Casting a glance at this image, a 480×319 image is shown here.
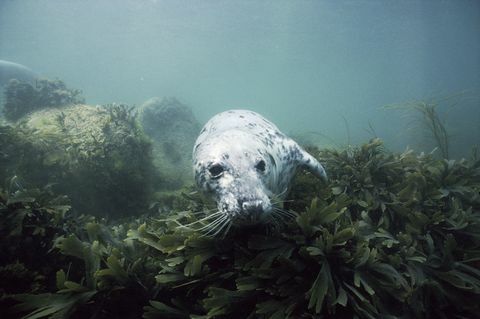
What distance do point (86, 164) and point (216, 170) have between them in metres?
4.33

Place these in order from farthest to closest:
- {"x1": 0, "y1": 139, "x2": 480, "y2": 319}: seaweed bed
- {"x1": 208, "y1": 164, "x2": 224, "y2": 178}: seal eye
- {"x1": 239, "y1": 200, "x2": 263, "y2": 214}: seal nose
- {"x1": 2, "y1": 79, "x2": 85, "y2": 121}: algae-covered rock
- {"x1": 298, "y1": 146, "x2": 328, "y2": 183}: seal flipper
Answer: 1. {"x1": 2, "y1": 79, "x2": 85, "y2": 121}: algae-covered rock
2. {"x1": 298, "y1": 146, "x2": 328, "y2": 183}: seal flipper
3. {"x1": 208, "y1": 164, "x2": 224, "y2": 178}: seal eye
4. {"x1": 0, "y1": 139, "x2": 480, "y2": 319}: seaweed bed
5. {"x1": 239, "y1": 200, "x2": 263, "y2": 214}: seal nose

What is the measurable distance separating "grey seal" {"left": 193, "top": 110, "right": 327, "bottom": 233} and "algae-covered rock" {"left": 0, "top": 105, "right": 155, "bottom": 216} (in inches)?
123

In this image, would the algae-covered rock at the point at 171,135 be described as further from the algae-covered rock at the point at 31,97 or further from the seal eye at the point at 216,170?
the seal eye at the point at 216,170

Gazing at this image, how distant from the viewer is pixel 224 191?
2.13 meters

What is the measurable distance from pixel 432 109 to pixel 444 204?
6.44 m

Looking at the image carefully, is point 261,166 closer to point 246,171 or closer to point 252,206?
point 246,171

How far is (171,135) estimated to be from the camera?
1059 centimetres

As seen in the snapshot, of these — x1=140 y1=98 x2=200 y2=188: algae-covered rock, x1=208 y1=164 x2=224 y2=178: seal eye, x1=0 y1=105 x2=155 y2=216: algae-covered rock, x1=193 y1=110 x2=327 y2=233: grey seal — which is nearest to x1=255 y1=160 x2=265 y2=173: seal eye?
x1=193 y1=110 x2=327 y2=233: grey seal

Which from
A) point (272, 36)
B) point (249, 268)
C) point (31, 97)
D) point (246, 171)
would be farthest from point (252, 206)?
point (272, 36)

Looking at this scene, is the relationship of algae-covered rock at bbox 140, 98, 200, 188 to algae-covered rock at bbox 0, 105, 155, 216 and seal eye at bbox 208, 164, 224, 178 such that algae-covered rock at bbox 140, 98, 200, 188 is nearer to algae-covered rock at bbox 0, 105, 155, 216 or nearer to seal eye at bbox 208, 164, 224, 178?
algae-covered rock at bbox 0, 105, 155, 216

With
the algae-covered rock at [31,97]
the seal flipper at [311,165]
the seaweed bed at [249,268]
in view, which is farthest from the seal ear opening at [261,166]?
the algae-covered rock at [31,97]

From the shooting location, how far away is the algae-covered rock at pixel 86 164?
5.15m

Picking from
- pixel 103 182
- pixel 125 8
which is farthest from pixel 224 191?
pixel 125 8

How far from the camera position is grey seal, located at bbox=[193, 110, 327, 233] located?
6.36 feet
